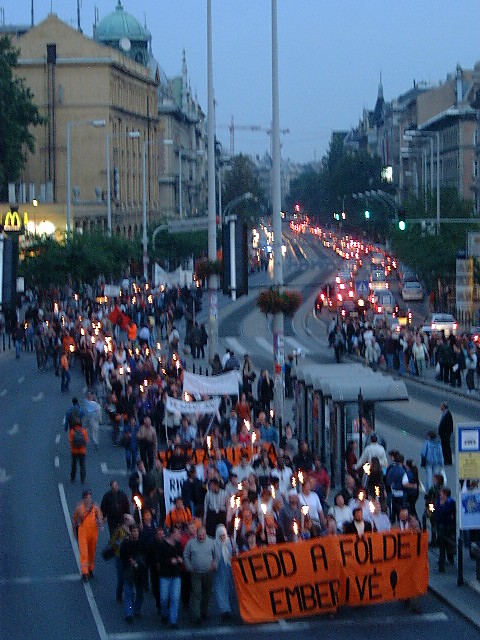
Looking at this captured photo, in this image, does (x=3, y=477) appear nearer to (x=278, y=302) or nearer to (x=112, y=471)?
(x=112, y=471)

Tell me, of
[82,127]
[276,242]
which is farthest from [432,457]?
[82,127]

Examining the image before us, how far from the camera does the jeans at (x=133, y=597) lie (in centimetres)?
1608

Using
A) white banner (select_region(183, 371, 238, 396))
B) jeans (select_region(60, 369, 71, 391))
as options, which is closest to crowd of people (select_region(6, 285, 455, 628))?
white banner (select_region(183, 371, 238, 396))

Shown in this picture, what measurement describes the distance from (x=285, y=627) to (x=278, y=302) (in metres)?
13.9

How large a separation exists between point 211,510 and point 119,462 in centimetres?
972

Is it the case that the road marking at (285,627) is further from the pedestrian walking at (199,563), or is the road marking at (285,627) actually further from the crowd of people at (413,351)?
the crowd of people at (413,351)

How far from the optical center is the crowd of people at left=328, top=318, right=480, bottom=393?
4083 cm

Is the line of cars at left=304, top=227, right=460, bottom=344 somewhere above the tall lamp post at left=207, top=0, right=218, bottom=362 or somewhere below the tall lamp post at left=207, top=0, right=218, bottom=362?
below

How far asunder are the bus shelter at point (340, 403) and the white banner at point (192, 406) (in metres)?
1.81

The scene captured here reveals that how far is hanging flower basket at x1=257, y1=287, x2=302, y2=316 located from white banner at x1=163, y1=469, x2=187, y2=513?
958 centimetres

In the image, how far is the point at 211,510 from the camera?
1814cm

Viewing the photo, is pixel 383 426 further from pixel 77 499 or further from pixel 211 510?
pixel 211 510

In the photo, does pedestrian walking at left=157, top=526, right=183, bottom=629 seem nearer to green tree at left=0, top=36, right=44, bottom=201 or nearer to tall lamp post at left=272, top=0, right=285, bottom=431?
tall lamp post at left=272, top=0, right=285, bottom=431

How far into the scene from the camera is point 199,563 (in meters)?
15.7
